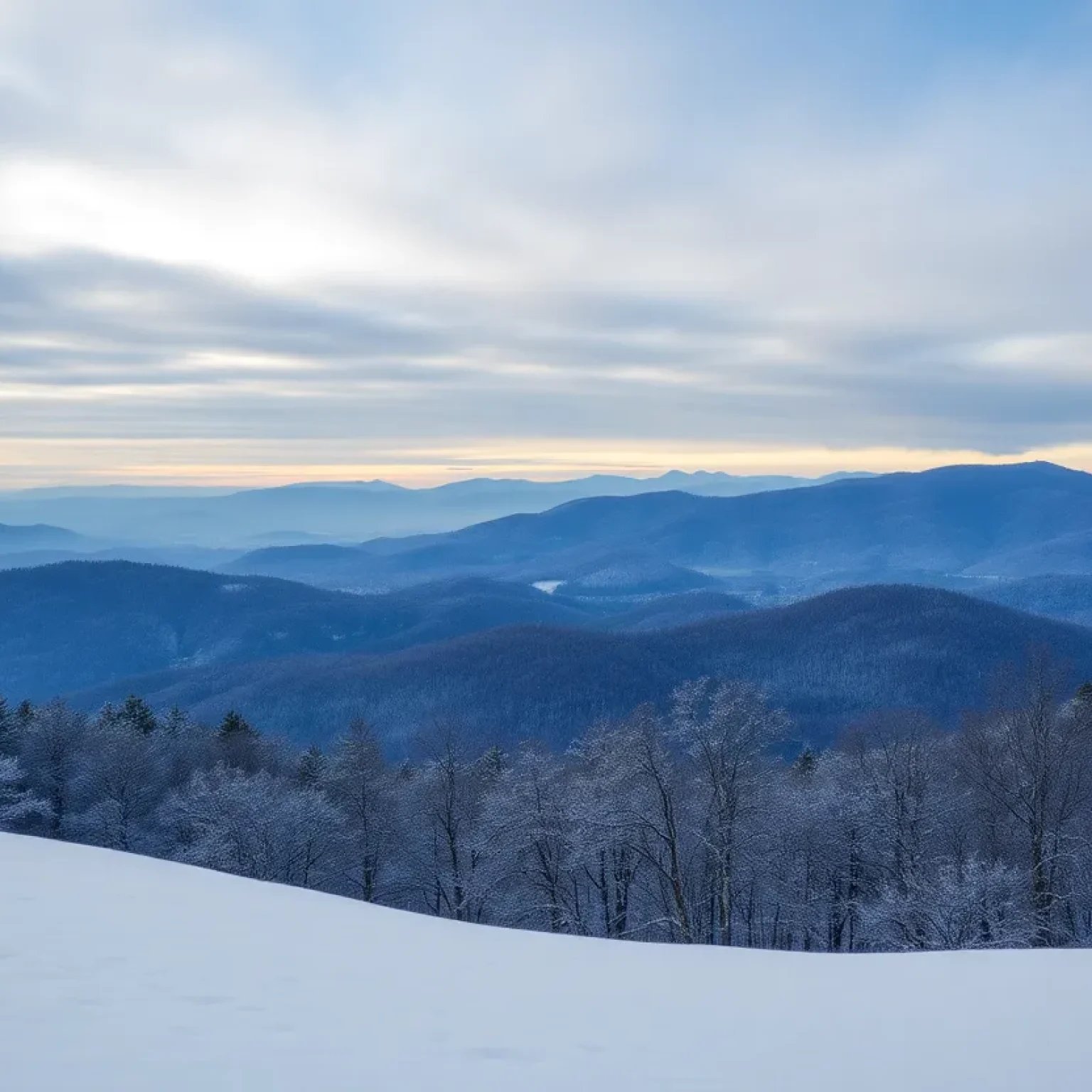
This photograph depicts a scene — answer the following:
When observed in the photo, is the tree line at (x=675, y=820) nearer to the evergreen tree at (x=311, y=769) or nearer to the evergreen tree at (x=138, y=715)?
the evergreen tree at (x=311, y=769)

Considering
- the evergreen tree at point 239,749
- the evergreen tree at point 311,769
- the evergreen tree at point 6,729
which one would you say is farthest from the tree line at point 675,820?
the evergreen tree at point 239,749

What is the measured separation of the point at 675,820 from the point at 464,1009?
49.9ft

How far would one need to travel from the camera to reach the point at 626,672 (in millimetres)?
134000

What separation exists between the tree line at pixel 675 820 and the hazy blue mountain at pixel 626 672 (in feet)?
261

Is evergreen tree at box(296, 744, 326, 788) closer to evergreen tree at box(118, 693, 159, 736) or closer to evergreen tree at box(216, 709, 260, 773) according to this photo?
evergreen tree at box(216, 709, 260, 773)

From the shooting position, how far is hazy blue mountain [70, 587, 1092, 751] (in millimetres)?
126000

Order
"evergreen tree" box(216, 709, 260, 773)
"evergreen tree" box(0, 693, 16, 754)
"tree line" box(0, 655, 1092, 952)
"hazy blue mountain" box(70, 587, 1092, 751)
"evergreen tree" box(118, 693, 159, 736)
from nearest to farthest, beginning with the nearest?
"tree line" box(0, 655, 1092, 952) < "evergreen tree" box(0, 693, 16, 754) < "evergreen tree" box(216, 709, 260, 773) < "evergreen tree" box(118, 693, 159, 736) < "hazy blue mountain" box(70, 587, 1092, 751)

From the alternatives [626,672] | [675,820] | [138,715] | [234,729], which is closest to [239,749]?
[234,729]

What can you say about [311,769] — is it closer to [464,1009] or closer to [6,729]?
[6,729]

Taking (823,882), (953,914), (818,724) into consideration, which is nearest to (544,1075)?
(953,914)

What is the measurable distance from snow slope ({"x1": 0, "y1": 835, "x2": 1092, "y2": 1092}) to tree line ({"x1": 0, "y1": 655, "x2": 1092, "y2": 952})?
1055 cm

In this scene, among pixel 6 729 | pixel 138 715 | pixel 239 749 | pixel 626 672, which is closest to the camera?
pixel 6 729

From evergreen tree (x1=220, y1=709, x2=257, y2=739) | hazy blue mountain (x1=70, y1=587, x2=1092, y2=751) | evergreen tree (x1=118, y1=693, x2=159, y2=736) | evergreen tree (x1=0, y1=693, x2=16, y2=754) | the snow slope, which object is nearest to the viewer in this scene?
the snow slope

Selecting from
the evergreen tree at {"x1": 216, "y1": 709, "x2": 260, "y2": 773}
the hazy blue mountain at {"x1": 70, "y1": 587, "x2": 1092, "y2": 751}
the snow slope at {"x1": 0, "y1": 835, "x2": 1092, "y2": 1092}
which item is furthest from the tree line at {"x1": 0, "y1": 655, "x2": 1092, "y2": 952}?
Answer: the hazy blue mountain at {"x1": 70, "y1": 587, "x2": 1092, "y2": 751}
